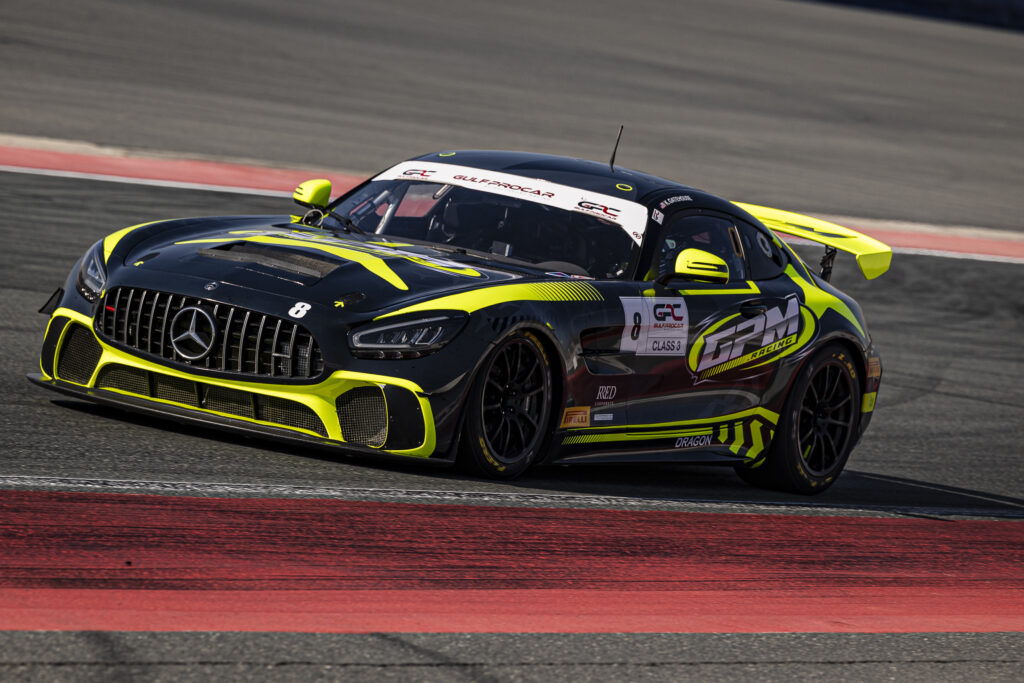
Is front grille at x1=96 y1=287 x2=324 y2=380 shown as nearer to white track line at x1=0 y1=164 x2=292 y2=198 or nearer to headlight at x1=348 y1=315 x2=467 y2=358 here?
headlight at x1=348 y1=315 x2=467 y2=358

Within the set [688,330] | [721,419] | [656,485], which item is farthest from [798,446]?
[688,330]

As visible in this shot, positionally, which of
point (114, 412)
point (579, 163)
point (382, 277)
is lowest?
point (114, 412)

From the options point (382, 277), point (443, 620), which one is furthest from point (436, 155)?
point (443, 620)

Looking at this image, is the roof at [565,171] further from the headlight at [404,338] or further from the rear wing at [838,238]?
the headlight at [404,338]

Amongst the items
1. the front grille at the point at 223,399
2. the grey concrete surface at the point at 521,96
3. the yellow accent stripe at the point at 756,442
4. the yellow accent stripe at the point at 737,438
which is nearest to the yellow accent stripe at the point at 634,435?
the yellow accent stripe at the point at 737,438

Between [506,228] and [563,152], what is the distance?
16.1 metres

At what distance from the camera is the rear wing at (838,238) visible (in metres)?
8.72

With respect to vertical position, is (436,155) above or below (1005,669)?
above

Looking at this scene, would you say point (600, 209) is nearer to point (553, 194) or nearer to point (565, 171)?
point (553, 194)

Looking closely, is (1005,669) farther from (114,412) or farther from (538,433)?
(114,412)

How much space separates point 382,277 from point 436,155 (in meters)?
1.77

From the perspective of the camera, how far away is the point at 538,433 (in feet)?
22.5

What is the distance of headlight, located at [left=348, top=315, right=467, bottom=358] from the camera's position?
6.36 metres

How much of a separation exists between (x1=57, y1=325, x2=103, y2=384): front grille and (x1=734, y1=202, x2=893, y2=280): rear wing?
342cm
